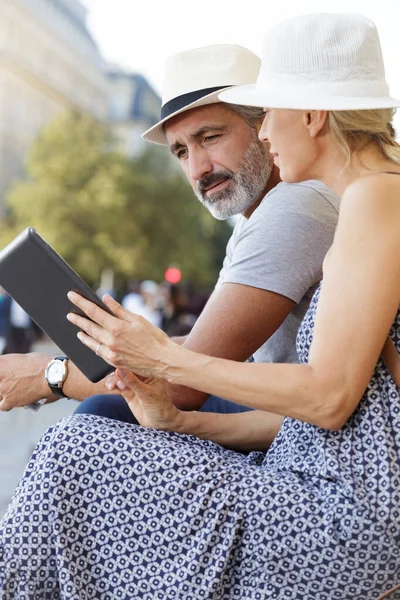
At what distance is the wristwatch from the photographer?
296 cm

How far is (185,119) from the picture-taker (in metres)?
3.58

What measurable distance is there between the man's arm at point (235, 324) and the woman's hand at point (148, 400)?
191 mm

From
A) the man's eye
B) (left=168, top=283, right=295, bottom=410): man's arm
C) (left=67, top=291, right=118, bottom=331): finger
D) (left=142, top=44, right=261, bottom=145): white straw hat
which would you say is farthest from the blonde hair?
the man's eye

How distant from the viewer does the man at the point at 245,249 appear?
278cm

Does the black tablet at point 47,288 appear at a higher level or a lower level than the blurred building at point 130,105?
higher

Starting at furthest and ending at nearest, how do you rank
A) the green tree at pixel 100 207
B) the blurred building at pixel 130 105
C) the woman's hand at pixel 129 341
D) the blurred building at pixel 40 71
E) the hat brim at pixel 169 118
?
1. the blurred building at pixel 130 105
2. the blurred building at pixel 40 71
3. the green tree at pixel 100 207
4. the hat brim at pixel 169 118
5. the woman's hand at pixel 129 341

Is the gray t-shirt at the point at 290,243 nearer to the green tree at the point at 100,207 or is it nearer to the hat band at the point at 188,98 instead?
the hat band at the point at 188,98

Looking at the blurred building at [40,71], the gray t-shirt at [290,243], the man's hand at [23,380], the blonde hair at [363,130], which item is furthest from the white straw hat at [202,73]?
the blurred building at [40,71]

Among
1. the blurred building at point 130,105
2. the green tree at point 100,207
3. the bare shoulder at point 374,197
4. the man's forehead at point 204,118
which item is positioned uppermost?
the bare shoulder at point 374,197

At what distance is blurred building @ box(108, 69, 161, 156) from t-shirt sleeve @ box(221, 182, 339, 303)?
68.2m

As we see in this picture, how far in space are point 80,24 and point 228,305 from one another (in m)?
70.1

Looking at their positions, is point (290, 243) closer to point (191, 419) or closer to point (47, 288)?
point (191, 419)

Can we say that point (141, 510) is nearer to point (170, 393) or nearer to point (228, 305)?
point (170, 393)

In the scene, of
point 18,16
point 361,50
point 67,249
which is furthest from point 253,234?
point 18,16
